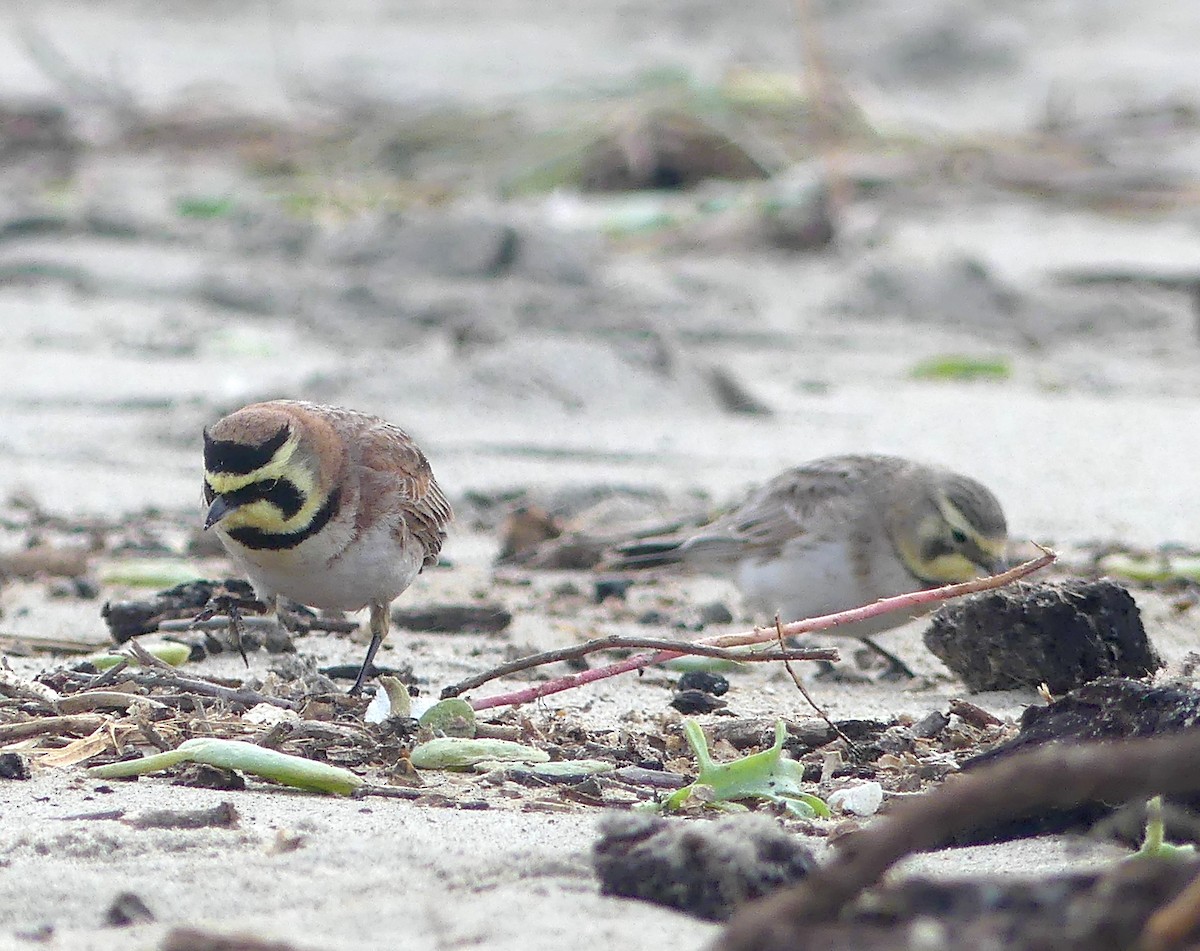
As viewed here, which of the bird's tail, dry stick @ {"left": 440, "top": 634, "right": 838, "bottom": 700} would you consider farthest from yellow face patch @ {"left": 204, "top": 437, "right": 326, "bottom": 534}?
the bird's tail

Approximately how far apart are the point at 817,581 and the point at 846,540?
18 cm

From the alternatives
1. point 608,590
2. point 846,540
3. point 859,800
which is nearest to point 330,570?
point 608,590

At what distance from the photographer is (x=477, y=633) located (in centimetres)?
588

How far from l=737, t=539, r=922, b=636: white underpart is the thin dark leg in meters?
1.51

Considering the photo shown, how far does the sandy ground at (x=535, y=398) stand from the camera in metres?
3.21

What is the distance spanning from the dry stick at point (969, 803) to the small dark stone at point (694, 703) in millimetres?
2636

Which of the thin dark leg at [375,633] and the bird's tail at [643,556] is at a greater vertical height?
the thin dark leg at [375,633]

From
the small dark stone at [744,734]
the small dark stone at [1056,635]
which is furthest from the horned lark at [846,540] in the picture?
the small dark stone at [744,734]

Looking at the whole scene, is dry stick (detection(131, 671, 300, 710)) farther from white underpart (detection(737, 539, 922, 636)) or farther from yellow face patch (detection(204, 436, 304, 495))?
white underpart (detection(737, 539, 922, 636))

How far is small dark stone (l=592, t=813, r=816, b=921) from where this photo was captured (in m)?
2.97

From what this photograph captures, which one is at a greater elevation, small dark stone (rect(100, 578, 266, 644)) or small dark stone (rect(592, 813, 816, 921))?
small dark stone (rect(592, 813, 816, 921))

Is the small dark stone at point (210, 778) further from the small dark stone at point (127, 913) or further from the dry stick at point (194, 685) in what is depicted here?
the small dark stone at point (127, 913)

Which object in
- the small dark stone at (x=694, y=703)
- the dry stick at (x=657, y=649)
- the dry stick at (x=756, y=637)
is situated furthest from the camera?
the small dark stone at (x=694, y=703)

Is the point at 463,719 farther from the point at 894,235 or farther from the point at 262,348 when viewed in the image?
the point at 894,235
